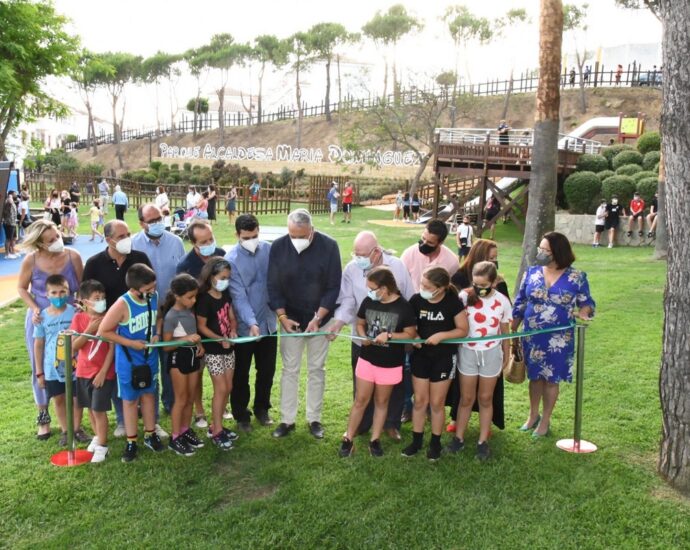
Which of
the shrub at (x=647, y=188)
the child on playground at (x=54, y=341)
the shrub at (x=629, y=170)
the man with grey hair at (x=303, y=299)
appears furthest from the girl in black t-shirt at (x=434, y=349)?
the shrub at (x=629, y=170)

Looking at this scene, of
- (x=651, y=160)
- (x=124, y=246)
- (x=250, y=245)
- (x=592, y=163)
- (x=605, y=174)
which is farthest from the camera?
(x=592, y=163)

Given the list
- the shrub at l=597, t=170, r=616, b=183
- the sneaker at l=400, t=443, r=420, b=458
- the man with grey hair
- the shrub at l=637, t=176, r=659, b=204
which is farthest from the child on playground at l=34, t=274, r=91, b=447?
the shrub at l=597, t=170, r=616, b=183

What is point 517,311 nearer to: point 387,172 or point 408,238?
point 408,238

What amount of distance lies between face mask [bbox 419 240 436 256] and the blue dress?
76cm

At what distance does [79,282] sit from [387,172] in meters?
35.9

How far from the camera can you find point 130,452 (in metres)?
4.57

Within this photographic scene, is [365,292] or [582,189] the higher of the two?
[582,189]

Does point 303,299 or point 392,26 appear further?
point 392,26

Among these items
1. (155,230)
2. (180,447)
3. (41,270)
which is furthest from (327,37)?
(180,447)

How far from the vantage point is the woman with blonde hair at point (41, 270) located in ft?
15.6

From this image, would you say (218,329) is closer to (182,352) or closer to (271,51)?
(182,352)

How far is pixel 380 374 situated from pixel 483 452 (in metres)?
0.94

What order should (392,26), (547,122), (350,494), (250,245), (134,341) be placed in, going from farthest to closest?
(392,26) → (547,122) → (250,245) → (134,341) → (350,494)

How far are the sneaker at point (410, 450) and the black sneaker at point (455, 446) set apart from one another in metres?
0.24
